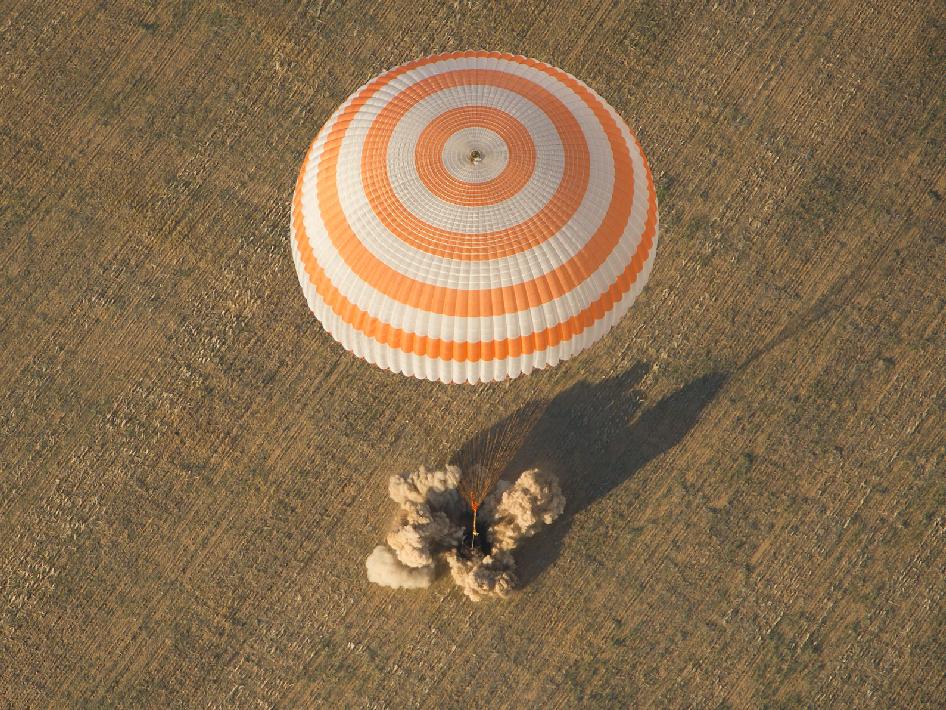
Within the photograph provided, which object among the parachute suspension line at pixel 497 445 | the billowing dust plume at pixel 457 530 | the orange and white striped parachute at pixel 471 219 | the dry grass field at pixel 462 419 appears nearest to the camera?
the orange and white striped parachute at pixel 471 219

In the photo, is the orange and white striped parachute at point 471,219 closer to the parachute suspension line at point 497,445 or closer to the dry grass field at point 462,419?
the parachute suspension line at point 497,445

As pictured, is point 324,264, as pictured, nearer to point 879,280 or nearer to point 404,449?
point 404,449


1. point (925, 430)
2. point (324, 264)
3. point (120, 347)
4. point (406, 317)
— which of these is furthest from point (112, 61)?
point (925, 430)

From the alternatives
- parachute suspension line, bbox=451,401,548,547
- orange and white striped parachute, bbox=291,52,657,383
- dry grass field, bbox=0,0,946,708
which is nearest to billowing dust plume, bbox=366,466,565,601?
parachute suspension line, bbox=451,401,548,547

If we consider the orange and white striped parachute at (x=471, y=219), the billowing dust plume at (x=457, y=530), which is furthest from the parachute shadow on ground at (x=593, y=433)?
the orange and white striped parachute at (x=471, y=219)

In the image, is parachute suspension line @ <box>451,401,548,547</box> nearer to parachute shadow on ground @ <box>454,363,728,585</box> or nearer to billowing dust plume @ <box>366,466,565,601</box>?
parachute shadow on ground @ <box>454,363,728,585</box>

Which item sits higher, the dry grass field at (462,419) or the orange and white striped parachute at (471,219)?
the orange and white striped parachute at (471,219)
